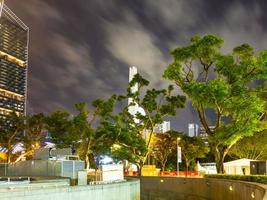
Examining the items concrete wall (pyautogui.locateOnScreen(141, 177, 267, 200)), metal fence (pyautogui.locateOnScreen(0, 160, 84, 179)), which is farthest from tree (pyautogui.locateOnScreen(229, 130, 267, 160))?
metal fence (pyautogui.locateOnScreen(0, 160, 84, 179))

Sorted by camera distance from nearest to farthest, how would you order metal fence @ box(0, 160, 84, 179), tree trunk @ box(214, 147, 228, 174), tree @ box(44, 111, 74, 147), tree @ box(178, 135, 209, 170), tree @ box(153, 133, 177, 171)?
1. metal fence @ box(0, 160, 84, 179)
2. tree trunk @ box(214, 147, 228, 174)
3. tree @ box(44, 111, 74, 147)
4. tree @ box(178, 135, 209, 170)
5. tree @ box(153, 133, 177, 171)

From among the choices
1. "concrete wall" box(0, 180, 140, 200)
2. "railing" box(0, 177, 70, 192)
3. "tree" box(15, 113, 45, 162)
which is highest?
"tree" box(15, 113, 45, 162)

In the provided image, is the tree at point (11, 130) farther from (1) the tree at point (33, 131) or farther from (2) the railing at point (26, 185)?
(2) the railing at point (26, 185)

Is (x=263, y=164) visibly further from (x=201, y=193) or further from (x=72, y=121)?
(x=72, y=121)

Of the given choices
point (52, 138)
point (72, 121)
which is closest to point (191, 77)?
point (72, 121)

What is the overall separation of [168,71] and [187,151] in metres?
30.3

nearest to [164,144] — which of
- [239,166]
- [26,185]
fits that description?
[239,166]

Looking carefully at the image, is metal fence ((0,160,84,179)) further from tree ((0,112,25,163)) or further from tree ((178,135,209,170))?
tree ((178,135,209,170))

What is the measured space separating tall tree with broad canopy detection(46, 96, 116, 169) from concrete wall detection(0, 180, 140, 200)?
26730mm

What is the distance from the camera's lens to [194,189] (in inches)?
1485

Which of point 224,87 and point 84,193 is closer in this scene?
point 84,193

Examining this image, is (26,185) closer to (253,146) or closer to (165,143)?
(253,146)

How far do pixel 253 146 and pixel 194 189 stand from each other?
84.2 ft

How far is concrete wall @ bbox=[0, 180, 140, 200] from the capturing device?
16266 mm
